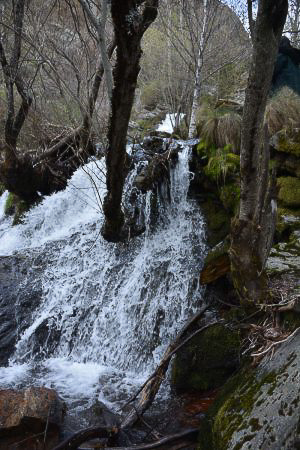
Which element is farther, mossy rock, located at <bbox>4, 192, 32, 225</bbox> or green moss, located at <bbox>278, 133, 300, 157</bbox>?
mossy rock, located at <bbox>4, 192, 32, 225</bbox>

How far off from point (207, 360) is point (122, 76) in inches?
121

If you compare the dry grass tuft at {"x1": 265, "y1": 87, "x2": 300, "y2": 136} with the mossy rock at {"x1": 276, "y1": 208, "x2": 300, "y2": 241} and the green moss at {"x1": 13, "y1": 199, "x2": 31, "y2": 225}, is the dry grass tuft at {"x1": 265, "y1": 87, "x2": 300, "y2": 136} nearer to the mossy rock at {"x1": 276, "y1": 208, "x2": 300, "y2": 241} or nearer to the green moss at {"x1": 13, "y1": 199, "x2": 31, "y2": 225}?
the mossy rock at {"x1": 276, "y1": 208, "x2": 300, "y2": 241}

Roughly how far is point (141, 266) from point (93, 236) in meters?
1.38

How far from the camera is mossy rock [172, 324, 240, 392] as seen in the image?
386 centimetres

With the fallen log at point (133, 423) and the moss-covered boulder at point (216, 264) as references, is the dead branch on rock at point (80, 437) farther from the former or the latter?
the moss-covered boulder at point (216, 264)

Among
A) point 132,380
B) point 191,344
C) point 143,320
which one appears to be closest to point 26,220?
point 143,320

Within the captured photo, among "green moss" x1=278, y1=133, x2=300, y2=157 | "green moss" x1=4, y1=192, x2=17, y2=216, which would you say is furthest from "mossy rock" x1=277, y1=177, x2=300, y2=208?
"green moss" x1=4, y1=192, x2=17, y2=216

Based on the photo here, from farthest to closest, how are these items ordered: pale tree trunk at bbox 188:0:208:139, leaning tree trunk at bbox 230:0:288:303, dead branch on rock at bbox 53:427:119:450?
pale tree trunk at bbox 188:0:208:139
dead branch on rock at bbox 53:427:119:450
leaning tree trunk at bbox 230:0:288:303

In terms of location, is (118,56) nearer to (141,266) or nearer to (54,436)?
(141,266)

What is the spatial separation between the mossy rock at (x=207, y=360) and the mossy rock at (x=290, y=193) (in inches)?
101

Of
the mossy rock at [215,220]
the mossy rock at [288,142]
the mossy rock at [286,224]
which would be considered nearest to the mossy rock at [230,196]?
the mossy rock at [215,220]

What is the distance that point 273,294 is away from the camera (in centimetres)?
333

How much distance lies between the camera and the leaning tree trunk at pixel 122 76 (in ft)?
11.0

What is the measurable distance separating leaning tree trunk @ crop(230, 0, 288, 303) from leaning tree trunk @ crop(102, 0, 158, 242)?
4.05 feet
